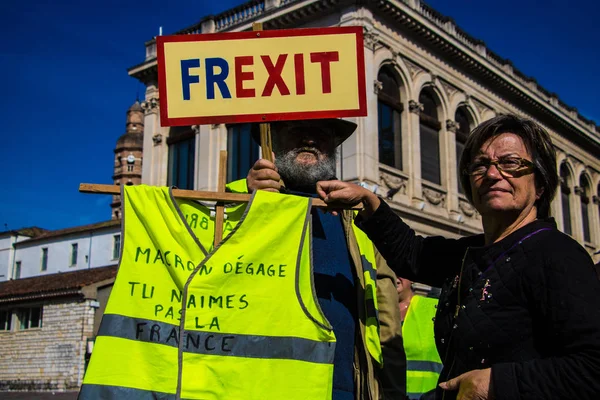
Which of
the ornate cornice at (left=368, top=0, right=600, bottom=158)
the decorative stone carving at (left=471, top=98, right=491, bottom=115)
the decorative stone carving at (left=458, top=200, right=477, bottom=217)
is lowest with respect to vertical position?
the decorative stone carving at (left=458, top=200, right=477, bottom=217)

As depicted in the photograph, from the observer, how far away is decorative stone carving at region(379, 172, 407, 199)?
1862cm

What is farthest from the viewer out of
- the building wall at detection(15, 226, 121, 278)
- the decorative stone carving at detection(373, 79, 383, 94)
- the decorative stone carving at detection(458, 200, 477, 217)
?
the building wall at detection(15, 226, 121, 278)

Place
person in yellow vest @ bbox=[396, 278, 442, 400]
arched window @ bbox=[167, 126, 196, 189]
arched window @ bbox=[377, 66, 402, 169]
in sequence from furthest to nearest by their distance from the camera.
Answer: arched window @ bbox=[167, 126, 196, 189]
arched window @ bbox=[377, 66, 402, 169]
person in yellow vest @ bbox=[396, 278, 442, 400]

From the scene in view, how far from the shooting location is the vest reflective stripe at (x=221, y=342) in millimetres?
2678

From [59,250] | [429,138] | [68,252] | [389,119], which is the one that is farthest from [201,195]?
[59,250]

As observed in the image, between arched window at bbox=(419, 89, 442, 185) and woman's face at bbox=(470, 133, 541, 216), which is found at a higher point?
arched window at bbox=(419, 89, 442, 185)

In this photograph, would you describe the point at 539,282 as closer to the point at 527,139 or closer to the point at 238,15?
the point at 527,139

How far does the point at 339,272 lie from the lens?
3102 millimetres

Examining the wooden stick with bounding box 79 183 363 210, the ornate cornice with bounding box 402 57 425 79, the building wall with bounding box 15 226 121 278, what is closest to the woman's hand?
the wooden stick with bounding box 79 183 363 210

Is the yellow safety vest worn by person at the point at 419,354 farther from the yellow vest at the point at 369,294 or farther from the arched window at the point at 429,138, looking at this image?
the arched window at the point at 429,138

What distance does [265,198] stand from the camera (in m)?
2.95

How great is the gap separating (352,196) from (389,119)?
1749cm

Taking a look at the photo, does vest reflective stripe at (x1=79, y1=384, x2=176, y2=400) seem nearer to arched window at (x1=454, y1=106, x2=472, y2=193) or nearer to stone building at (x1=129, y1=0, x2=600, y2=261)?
stone building at (x1=129, y1=0, x2=600, y2=261)

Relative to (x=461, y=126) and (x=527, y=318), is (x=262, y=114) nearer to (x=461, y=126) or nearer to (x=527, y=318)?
(x=527, y=318)
